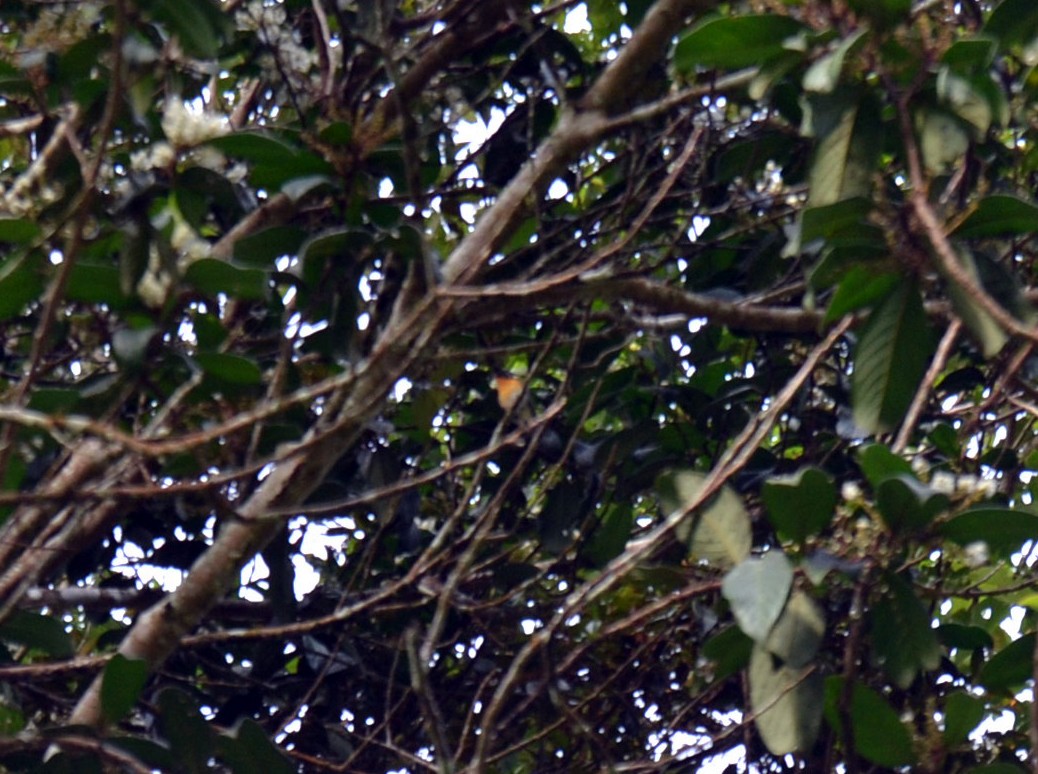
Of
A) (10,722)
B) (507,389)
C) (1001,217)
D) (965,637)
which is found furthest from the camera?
(507,389)

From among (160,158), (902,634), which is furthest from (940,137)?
(160,158)

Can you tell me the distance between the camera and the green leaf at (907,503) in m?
2.00

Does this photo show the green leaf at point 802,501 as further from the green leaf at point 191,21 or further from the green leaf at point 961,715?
the green leaf at point 191,21

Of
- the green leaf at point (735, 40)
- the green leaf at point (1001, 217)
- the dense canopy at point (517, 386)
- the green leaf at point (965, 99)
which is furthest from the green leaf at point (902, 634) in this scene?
the green leaf at point (735, 40)

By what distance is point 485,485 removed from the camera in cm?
311

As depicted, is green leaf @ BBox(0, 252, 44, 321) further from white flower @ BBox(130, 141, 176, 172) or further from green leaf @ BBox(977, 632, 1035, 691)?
green leaf @ BBox(977, 632, 1035, 691)

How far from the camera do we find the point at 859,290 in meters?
2.12

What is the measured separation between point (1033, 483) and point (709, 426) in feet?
3.09

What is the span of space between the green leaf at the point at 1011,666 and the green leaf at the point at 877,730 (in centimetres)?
27

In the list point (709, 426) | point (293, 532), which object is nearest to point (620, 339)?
point (709, 426)

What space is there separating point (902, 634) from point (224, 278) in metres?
1.09

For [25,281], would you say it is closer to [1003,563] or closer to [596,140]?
[596,140]

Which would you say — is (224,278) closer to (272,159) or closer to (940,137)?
(272,159)

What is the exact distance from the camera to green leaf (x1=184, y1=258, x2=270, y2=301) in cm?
214
